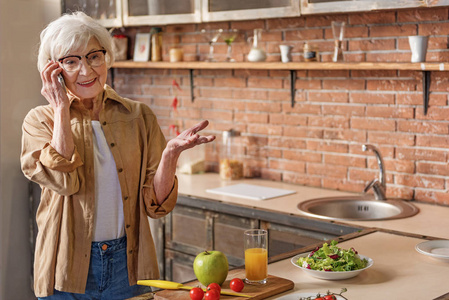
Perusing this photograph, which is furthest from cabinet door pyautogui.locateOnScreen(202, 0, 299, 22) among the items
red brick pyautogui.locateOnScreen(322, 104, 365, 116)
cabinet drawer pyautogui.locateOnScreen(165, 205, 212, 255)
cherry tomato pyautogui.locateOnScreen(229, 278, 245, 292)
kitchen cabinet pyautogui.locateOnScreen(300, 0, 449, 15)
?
cherry tomato pyautogui.locateOnScreen(229, 278, 245, 292)

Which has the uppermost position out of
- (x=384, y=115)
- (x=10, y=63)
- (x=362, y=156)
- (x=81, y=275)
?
(x=10, y=63)

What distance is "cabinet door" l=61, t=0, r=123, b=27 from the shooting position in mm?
4008

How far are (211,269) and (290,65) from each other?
1.69 meters

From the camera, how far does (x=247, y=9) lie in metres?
3.31

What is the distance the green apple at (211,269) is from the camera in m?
1.86

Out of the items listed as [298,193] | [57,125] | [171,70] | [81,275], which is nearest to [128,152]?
[57,125]

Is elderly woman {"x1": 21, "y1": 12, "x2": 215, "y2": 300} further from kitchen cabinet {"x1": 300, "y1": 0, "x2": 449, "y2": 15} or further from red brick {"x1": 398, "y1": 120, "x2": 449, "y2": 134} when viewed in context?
red brick {"x1": 398, "y1": 120, "x2": 449, "y2": 134}

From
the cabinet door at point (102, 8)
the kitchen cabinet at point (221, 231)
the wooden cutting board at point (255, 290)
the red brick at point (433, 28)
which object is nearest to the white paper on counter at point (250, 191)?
the kitchen cabinet at point (221, 231)

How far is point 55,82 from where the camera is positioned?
2.16 m

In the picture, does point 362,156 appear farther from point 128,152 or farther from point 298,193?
point 128,152

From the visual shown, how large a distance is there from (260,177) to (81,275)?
183 cm

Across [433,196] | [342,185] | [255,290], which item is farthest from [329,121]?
[255,290]

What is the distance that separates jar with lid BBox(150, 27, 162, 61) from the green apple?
2484 millimetres

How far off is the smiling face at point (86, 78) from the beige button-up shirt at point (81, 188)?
0.23ft
